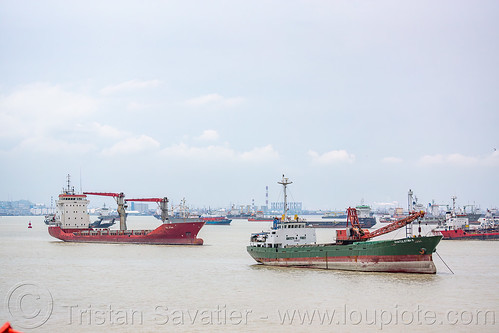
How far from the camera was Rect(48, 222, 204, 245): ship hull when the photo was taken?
66.8 m

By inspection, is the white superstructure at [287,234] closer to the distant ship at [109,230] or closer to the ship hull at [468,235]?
the distant ship at [109,230]

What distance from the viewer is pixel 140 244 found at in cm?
6912

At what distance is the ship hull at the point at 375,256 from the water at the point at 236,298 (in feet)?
3.37

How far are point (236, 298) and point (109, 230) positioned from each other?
47.8 meters

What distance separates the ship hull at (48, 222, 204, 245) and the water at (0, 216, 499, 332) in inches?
744

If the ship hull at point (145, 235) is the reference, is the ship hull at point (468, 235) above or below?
below

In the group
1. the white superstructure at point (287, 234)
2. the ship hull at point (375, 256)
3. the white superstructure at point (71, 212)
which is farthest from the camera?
the white superstructure at point (71, 212)

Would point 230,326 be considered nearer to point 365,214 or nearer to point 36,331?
point 36,331

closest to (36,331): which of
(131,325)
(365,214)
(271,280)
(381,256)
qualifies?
(131,325)

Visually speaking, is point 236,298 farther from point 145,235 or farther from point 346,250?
point 145,235

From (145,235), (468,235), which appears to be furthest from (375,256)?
(468,235)

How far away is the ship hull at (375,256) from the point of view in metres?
37.7

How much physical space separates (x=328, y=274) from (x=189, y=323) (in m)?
16.4

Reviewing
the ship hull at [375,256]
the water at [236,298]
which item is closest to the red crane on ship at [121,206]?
the water at [236,298]
